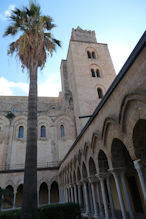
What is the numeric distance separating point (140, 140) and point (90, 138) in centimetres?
353

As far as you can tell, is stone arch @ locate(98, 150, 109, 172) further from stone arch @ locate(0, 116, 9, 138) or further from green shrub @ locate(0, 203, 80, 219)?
stone arch @ locate(0, 116, 9, 138)

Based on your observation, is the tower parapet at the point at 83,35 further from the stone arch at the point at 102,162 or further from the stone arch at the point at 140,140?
the stone arch at the point at 140,140

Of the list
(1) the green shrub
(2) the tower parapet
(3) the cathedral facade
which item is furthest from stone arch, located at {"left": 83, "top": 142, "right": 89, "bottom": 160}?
(2) the tower parapet

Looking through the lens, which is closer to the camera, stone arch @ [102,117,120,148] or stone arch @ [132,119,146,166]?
stone arch @ [132,119,146,166]

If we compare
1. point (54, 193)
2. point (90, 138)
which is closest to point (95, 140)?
point (90, 138)

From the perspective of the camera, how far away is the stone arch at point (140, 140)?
4379mm

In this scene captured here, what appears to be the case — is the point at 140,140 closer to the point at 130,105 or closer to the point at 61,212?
the point at 130,105

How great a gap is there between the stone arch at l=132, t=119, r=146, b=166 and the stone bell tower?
1447cm

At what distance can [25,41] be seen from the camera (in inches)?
349

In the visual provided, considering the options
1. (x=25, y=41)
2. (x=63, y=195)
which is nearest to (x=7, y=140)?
(x=63, y=195)

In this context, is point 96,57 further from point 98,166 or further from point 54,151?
point 98,166

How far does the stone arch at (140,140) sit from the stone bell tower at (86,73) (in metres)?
14.5

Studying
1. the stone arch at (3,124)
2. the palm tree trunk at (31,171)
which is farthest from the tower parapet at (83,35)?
the palm tree trunk at (31,171)

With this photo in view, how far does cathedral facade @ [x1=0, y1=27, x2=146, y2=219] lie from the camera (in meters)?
4.46
